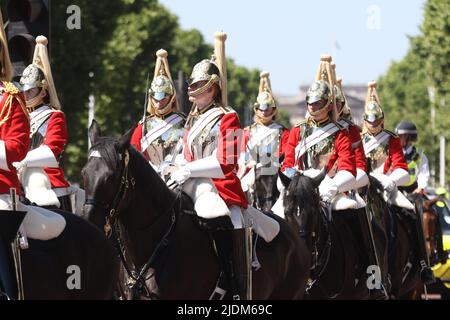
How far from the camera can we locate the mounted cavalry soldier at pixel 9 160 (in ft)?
30.7

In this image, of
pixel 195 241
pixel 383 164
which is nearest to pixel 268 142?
pixel 383 164

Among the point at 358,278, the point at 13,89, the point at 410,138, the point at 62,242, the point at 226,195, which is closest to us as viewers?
the point at 13,89

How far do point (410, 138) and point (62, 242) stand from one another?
10432 mm

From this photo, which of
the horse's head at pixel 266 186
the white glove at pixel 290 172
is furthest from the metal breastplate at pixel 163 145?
the horse's head at pixel 266 186

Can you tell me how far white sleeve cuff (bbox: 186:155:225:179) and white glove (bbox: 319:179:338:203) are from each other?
2816 mm

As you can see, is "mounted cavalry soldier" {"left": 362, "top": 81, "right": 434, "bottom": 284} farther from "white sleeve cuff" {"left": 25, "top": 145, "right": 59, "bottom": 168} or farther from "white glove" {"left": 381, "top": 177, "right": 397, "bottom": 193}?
"white sleeve cuff" {"left": 25, "top": 145, "right": 59, "bottom": 168}

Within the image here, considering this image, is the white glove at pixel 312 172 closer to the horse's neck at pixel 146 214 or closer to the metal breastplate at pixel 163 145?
the metal breastplate at pixel 163 145

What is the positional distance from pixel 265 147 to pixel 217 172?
676 centimetres

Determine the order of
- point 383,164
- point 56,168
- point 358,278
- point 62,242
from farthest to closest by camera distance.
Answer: point 383,164 < point 358,278 < point 56,168 < point 62,242

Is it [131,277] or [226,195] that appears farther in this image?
[226,195]

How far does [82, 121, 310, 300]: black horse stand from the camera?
409 inches
